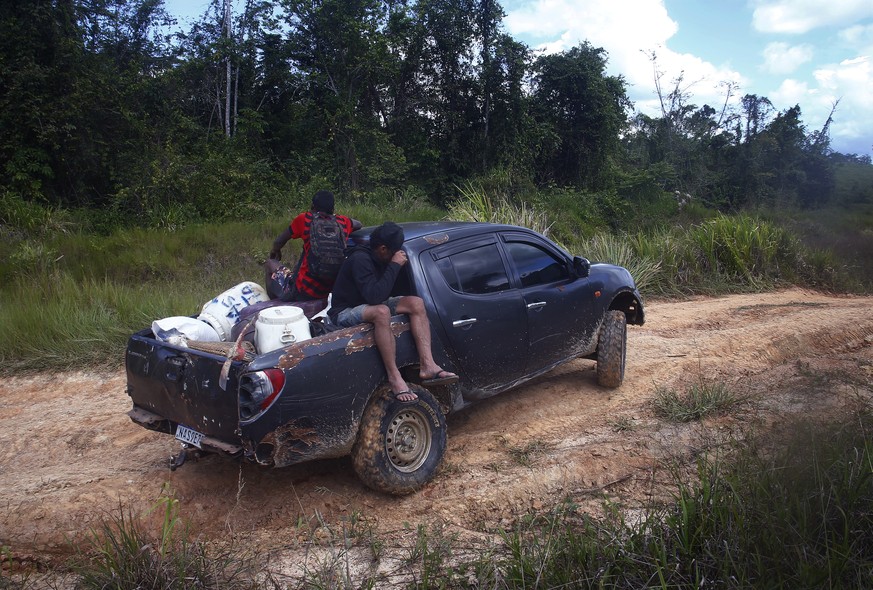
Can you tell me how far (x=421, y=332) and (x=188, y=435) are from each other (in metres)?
1.60

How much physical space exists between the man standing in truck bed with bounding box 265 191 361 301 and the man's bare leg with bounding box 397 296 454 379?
826 mm

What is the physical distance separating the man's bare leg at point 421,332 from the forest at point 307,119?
386 inches

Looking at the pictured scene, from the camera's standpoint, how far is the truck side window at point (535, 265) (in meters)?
5.45

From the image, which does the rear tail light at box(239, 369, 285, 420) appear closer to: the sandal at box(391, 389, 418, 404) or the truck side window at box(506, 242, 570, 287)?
the sandal at box(391, 389, 418, 404)

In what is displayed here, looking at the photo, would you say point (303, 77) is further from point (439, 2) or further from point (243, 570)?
point (243, 570)

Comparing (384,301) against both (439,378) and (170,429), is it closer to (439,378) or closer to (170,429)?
(439,378)

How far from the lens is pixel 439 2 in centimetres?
1836

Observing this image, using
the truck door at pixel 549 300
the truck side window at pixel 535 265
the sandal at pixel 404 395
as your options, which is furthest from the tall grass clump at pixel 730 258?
the sandal at pixel 404 395

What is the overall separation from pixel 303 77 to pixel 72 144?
583 cm

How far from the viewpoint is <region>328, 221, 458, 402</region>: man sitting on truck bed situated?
428cm

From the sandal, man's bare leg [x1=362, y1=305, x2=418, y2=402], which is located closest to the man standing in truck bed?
man's bare leg [x1=362, y1=305, x2=418, y2=402]

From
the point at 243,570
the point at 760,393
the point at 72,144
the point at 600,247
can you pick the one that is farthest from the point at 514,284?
the point at 72,144

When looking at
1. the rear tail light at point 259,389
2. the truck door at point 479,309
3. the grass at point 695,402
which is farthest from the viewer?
the grass at point 695,402

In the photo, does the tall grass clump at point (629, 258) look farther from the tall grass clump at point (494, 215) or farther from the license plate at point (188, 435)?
the license plate at point (188, 435)
